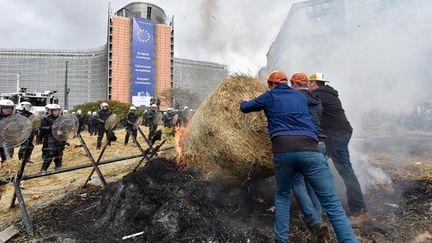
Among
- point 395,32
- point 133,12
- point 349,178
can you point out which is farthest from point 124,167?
point 133,12

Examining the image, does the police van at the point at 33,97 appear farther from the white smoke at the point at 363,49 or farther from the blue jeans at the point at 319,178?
the blue jeans at the point at 319,178

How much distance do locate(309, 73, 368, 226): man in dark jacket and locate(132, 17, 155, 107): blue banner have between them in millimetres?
49161

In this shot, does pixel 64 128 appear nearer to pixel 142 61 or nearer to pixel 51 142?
pixel 51 142

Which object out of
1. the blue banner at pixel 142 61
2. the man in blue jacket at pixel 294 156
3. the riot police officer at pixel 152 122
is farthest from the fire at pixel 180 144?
the blue banner at pixel 142 61

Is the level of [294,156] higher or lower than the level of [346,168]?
higher

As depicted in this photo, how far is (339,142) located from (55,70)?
72027 mm

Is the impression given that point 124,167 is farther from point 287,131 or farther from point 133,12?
point 133,12

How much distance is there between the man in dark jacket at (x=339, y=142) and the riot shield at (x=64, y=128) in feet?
14.9

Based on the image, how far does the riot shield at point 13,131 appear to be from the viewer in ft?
16.6

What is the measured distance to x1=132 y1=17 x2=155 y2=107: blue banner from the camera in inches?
2035

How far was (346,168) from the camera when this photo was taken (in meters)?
4.36

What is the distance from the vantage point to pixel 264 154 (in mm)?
4016

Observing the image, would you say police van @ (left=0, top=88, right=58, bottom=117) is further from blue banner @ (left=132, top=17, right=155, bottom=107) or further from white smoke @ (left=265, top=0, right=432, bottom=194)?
blue banner @ (left=132, top=17, right=155, bottom=107)

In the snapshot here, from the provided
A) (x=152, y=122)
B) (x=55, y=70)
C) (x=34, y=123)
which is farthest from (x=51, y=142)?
(x=55, y=70)
